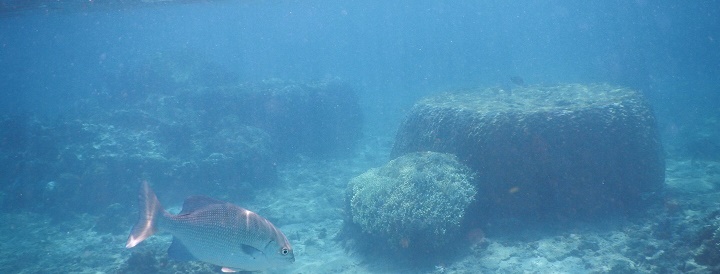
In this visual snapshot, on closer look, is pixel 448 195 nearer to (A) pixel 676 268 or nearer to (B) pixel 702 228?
(A) pixel 676 268

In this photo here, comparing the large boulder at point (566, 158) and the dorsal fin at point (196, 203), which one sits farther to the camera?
→ the large boulder at point (566, 158)

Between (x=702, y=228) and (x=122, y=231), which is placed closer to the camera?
(x=702, y=228)

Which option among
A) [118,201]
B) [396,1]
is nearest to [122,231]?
[118,201]

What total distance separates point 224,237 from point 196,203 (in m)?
0.84

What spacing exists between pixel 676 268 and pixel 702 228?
3.81ft

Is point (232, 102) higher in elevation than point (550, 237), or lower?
higher

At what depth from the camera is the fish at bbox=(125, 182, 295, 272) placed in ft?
10.5

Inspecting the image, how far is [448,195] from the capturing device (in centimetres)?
843

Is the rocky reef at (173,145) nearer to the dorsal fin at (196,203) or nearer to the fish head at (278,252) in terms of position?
the dorsal fin at (196,203)

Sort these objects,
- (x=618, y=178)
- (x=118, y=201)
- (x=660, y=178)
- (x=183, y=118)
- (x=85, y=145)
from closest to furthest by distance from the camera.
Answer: (x=618, y=178) → (x=660, y=178) → (x=118, y=201) → (x=85, y=145) → (x=183, y=118)

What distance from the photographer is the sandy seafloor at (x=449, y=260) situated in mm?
6977

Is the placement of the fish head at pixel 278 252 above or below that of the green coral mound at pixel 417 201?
Result: above

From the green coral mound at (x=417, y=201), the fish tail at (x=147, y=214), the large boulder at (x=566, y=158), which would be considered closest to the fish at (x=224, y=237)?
the fish tail at (x=147, y=214)

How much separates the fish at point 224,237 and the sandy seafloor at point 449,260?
3833 mm
